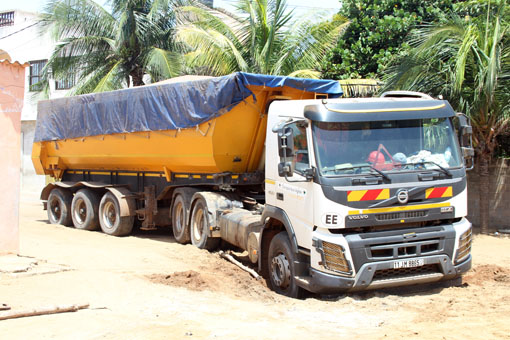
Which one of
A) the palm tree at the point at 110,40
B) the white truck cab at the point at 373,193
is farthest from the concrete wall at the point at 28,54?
the white truck cab at the point at 373,193

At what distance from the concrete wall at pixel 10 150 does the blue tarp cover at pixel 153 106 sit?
129 inches

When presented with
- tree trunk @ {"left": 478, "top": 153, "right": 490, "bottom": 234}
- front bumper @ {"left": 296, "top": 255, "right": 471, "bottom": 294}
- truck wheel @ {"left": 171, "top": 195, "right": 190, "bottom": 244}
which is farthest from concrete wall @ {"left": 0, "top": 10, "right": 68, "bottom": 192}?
front bumper @ {"left": 296, "top": 255, "right": 471, "bottom": 294}

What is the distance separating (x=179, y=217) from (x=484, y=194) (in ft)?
23.4

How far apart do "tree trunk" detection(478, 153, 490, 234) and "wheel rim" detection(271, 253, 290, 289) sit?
24.2 feet

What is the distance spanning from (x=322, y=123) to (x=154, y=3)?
15088mm

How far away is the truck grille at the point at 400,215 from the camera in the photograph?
295 inches

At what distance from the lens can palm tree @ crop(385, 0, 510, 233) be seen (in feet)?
42.2

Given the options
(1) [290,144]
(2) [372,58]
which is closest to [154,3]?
(2) [372,58]

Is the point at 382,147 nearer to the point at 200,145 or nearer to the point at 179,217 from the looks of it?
the point at 200,145

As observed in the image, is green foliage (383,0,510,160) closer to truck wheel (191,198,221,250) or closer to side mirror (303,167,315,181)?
truck wheel (191,198,221,250)

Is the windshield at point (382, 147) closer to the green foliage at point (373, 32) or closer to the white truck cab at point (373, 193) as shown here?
the white truck cab at point (373, 193)

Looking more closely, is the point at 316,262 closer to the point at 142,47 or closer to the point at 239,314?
the point at 239,314

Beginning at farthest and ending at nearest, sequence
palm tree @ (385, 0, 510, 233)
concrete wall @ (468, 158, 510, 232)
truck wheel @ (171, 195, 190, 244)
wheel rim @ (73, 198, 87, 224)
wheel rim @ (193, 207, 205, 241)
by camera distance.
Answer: wheel rim @ (73, 198, 87, 224)
concrete wall @ (468, 158, 510, 232)
palm tree @ (385, 0, 510, 233)
truck wheel @ (171, 195, 190, 244)
wheel rim @ (193, 207, 205, 241)

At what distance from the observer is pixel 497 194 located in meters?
14.4
